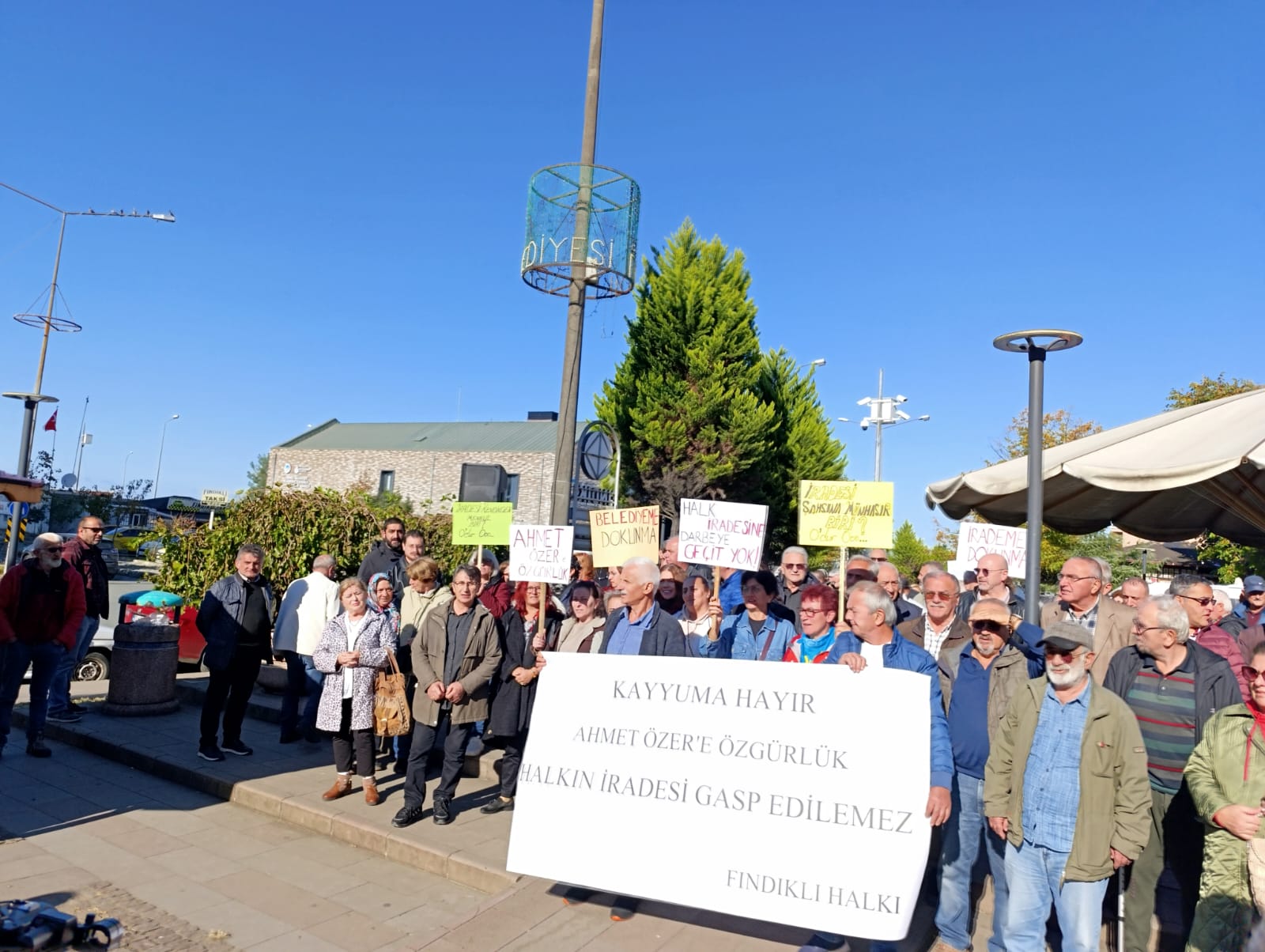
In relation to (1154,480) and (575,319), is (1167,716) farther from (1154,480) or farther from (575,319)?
(575,319)

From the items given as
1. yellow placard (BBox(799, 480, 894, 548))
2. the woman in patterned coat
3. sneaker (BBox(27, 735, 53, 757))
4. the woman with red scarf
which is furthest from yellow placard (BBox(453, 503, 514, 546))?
the woman with red scarf

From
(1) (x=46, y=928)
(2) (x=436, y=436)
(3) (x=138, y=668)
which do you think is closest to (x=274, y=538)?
(3) (x=138, y=668)

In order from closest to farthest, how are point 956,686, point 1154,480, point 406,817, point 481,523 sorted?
point 956,686, point 1154,480, point 406,817, point 481,523

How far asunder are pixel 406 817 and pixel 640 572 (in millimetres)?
2568

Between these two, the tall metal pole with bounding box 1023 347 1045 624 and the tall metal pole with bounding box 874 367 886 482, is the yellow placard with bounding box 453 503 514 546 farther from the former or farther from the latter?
the tall metal pole with bounding box 874 367 886 482

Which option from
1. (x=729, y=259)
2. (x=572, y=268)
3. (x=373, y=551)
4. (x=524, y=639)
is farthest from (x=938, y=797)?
(x=729, y=259)

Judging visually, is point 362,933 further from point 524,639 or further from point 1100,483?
point 1100,483

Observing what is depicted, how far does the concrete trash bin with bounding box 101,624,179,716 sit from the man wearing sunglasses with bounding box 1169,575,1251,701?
929cm

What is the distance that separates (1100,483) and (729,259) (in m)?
23.3

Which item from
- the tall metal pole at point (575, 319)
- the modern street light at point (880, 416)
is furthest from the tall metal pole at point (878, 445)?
the tall metal pole at point (575, 319)

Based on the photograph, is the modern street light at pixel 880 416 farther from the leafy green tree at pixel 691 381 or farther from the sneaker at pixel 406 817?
A: the sneaker at pixel 406 817

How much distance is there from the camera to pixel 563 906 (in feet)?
15.1

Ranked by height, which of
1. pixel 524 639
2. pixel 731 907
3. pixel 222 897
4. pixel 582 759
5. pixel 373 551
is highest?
pixel 373 551

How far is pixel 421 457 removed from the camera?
47.7 m
